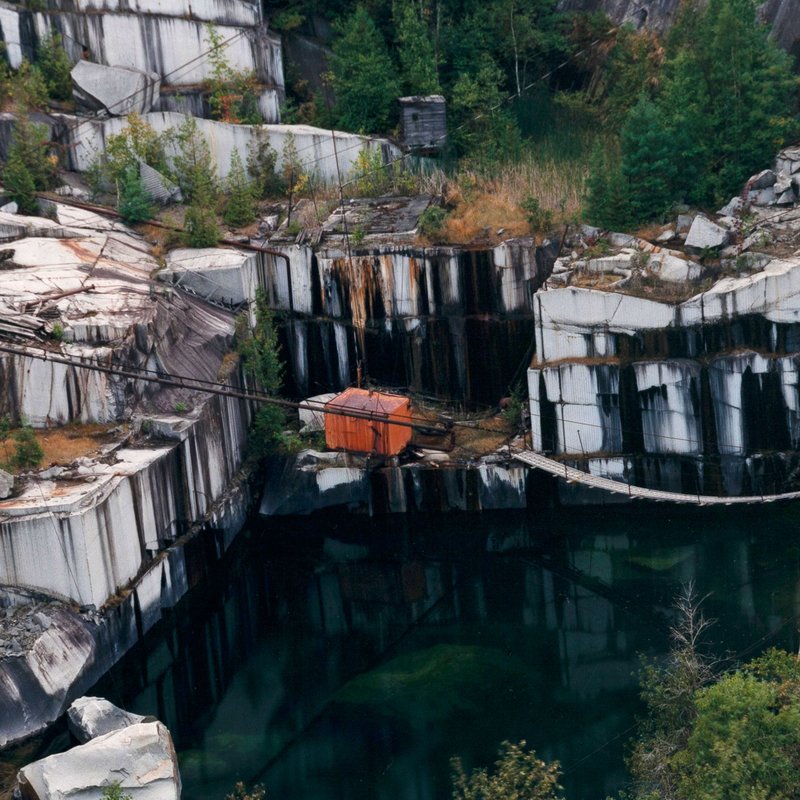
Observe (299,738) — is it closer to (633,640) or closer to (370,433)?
(633,640)

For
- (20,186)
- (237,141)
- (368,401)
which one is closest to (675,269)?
(368,401)

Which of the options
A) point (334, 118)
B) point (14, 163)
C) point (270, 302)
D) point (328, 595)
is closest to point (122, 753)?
point (328, 595)

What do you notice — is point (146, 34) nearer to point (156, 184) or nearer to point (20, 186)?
point (156, 184)

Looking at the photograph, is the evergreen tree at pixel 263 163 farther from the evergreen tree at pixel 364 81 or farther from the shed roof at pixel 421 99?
the shed roof at pixel 421 99

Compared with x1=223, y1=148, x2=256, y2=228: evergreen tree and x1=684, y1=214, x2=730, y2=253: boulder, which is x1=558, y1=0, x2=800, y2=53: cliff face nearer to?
x1=684, y1=214, x2=730, y2=253: boulder

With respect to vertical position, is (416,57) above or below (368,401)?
above

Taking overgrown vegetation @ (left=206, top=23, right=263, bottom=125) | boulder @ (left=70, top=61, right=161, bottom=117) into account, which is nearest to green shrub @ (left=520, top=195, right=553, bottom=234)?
overgrown vegetation @ (left=206, top=23, right=263, bottom=125)

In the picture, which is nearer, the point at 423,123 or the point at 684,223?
the point at 684,223
